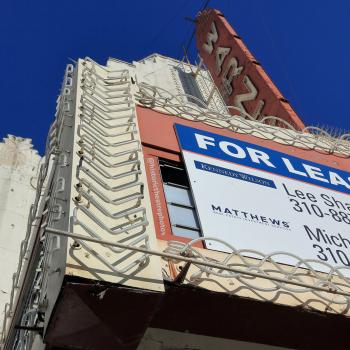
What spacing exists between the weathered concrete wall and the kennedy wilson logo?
5.53 meters

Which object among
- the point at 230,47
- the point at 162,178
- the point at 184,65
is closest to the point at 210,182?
the point at 162,178

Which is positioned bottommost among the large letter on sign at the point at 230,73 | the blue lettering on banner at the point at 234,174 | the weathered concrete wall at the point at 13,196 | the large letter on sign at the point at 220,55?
the blue lettering on banner at the point at 234,174

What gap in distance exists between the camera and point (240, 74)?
52.2 feet

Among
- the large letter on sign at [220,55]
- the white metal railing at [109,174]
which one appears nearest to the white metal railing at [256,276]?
the white metal railing at [109,174]

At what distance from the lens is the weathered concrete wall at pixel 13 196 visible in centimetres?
1110

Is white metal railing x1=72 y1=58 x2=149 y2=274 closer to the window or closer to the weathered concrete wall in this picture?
the window

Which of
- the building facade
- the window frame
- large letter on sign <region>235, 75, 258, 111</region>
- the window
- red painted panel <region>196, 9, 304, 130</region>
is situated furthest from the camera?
large letter on sign <region>235, 75, 258, 111</region>

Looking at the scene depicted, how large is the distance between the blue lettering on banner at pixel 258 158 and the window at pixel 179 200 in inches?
18.8

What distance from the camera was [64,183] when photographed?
16.6ft

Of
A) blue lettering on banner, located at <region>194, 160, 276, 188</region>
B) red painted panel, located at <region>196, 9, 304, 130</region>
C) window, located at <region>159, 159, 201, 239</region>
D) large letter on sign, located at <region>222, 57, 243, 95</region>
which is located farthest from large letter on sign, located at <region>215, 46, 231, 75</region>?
window, located at <region>159, 159, 201, 239</region>

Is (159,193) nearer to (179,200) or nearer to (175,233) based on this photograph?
(179,200)

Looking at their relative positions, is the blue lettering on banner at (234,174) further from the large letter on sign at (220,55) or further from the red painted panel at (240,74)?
the large letter on sign at (220,55)

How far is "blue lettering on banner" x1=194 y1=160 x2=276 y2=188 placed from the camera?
6.75 metres

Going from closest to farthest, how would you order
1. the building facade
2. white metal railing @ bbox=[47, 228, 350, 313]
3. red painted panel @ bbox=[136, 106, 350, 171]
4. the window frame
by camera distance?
the building facade, white metal railing @ bbox=[47, 228, 350, 313], the window frame, red painted panel @ bbox=[136, 106, 350, 171]
